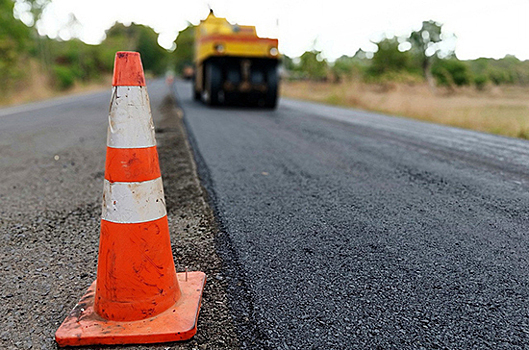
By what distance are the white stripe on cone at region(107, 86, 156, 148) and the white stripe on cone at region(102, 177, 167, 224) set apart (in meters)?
0.16

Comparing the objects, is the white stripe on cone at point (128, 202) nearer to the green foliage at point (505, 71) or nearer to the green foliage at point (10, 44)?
the green foliage at point (10, 44)

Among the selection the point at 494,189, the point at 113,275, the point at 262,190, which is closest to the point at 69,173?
the point at 262,190

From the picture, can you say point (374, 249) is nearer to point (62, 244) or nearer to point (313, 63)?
point (62, 244)

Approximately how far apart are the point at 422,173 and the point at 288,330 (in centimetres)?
279

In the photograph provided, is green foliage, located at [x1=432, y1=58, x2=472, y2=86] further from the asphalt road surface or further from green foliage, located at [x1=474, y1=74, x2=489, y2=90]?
the asphalt road surface

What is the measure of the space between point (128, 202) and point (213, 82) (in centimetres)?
993

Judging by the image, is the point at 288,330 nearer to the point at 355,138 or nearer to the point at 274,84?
the point at 355,138

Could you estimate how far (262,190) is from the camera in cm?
319

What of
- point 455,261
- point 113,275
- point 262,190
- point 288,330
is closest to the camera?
point 288,330

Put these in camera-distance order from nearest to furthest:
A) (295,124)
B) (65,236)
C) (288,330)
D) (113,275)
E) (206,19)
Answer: (288,330) < (113,275) < (65,236) < (295,124) < (206,19)

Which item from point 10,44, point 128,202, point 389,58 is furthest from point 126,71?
point 389,58

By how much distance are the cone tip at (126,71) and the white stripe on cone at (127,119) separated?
20 mm

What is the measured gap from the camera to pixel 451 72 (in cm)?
4206

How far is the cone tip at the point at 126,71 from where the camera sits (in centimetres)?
155
